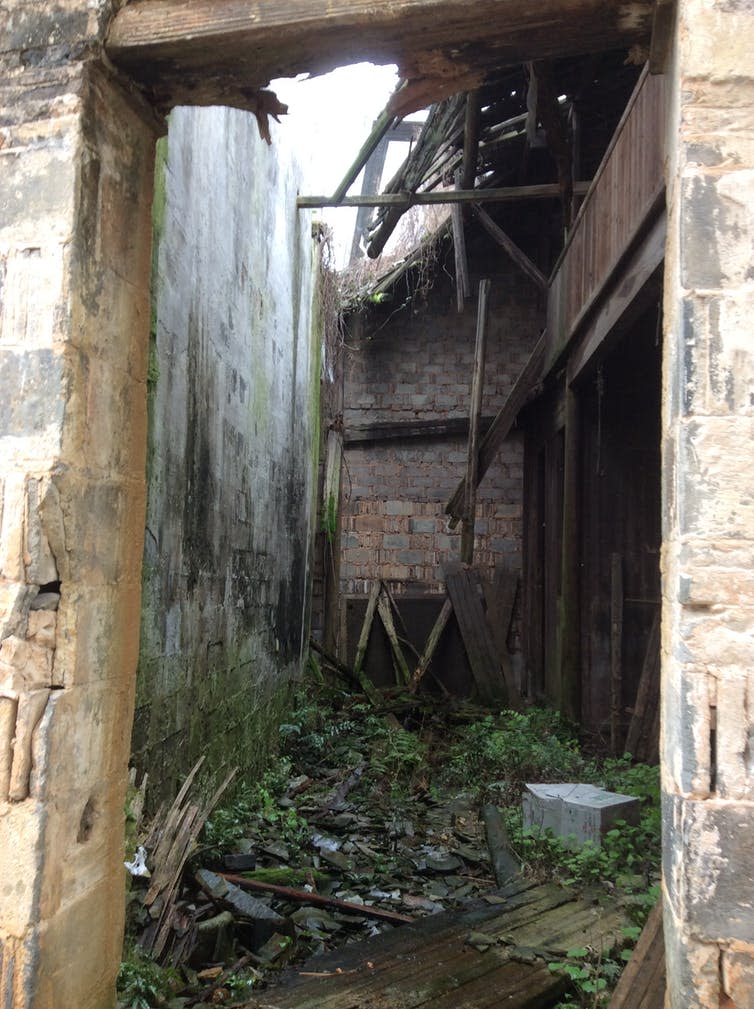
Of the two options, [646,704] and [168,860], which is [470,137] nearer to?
[646,704]

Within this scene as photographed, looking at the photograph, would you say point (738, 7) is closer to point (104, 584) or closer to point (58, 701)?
point (104, 584)

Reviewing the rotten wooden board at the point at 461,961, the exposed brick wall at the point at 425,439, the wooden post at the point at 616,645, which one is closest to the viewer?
the rotten wooden board at the point at 461,961

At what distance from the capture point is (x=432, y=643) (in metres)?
10.1

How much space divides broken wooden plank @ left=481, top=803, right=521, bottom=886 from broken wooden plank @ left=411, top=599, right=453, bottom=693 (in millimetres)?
3719

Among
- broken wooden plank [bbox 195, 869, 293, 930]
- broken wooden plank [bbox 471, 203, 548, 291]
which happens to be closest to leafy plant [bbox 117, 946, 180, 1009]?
broken wooden plank [bbox 195, 869, 293, 930]

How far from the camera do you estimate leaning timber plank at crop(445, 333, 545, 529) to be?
893cm

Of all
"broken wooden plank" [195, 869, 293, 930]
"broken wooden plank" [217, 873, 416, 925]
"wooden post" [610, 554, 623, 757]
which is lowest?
"broken wooden plank" [217, 873, 416, 925]

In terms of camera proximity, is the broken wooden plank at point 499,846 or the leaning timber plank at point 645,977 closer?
the leaning timber plank at point 645,977

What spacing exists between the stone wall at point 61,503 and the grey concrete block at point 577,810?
314cm

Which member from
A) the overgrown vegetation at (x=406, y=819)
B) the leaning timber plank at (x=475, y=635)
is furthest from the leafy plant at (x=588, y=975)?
the leaning timber plank at (x=475, y=635)

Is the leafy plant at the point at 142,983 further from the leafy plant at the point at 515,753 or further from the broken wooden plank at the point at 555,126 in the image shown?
the broken wooden plank at the point at 555,126

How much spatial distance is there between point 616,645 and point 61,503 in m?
5.83

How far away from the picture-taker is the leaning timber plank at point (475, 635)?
9.83 meters

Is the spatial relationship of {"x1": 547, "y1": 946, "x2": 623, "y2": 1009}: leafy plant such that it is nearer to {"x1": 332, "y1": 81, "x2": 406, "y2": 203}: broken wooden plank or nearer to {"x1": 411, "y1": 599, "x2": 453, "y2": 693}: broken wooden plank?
{"x1": 332, "y1": 81, "x2": 406, "y2": 203}: broken wooden plank
